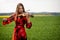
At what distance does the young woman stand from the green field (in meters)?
0.07

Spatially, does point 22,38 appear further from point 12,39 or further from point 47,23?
point 47,23

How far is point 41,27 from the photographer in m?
2.56

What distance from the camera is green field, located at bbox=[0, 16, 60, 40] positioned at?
2527 mm

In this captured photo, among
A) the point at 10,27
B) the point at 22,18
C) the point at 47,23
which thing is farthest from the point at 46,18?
the point at 10,27

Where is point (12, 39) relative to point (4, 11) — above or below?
below

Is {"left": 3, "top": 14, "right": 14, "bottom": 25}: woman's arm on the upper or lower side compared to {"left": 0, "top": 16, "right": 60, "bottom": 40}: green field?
upper

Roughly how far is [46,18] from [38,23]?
152 mm

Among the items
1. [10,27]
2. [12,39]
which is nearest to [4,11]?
[10,27]

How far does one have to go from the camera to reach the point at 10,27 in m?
2.54

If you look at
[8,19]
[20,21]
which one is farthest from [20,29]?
[8,19]

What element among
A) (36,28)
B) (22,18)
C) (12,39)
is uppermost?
(22,18)

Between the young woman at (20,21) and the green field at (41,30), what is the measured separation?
2.6 inches

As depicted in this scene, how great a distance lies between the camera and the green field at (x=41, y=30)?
2.53 metres

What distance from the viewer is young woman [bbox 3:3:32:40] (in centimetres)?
248
